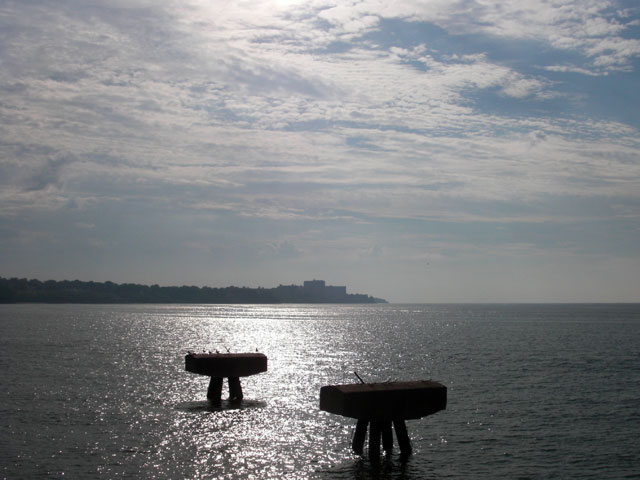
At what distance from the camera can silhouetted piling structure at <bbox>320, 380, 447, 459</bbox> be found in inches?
850

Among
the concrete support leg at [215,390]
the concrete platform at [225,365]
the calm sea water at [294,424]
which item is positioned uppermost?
the concrete platform at [225,365]

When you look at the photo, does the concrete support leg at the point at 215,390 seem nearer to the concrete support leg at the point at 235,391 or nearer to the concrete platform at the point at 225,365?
the concrete support leg at the point at 235,391

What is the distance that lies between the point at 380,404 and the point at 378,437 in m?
1.76

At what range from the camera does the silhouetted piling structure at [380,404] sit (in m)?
21.6

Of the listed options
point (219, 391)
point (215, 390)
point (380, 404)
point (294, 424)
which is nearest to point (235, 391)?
point (219, 391)

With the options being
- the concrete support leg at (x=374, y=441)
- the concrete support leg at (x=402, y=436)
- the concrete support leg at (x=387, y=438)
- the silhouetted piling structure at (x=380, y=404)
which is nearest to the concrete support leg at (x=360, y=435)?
the silhouetted piling structure at (x=380, y=404)

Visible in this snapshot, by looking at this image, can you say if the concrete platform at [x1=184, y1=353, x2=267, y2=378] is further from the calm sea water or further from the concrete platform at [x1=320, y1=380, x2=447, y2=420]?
the concrete platform at [x1=320, y1=380, x2=447, y2=420]

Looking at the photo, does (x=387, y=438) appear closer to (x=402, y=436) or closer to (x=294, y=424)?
(x=402, y=436)

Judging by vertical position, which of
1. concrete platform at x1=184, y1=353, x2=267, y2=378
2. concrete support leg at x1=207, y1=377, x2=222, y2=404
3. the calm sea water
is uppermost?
concrete platform at x1=184, y1=353, x2=267, y2=378

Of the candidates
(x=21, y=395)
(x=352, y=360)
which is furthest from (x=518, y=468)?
(x=352, y=360)

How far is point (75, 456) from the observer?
23.7 m

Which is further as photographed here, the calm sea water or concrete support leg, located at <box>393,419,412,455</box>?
concrete support leg, located at <box>393,419,412,455</box>

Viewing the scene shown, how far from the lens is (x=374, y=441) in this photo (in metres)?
22.9

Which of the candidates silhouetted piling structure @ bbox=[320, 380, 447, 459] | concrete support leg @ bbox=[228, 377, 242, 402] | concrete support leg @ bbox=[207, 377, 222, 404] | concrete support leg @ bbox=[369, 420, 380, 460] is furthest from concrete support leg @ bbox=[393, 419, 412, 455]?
concrete support leg @ bbox=[207, 377, 222, 404]
